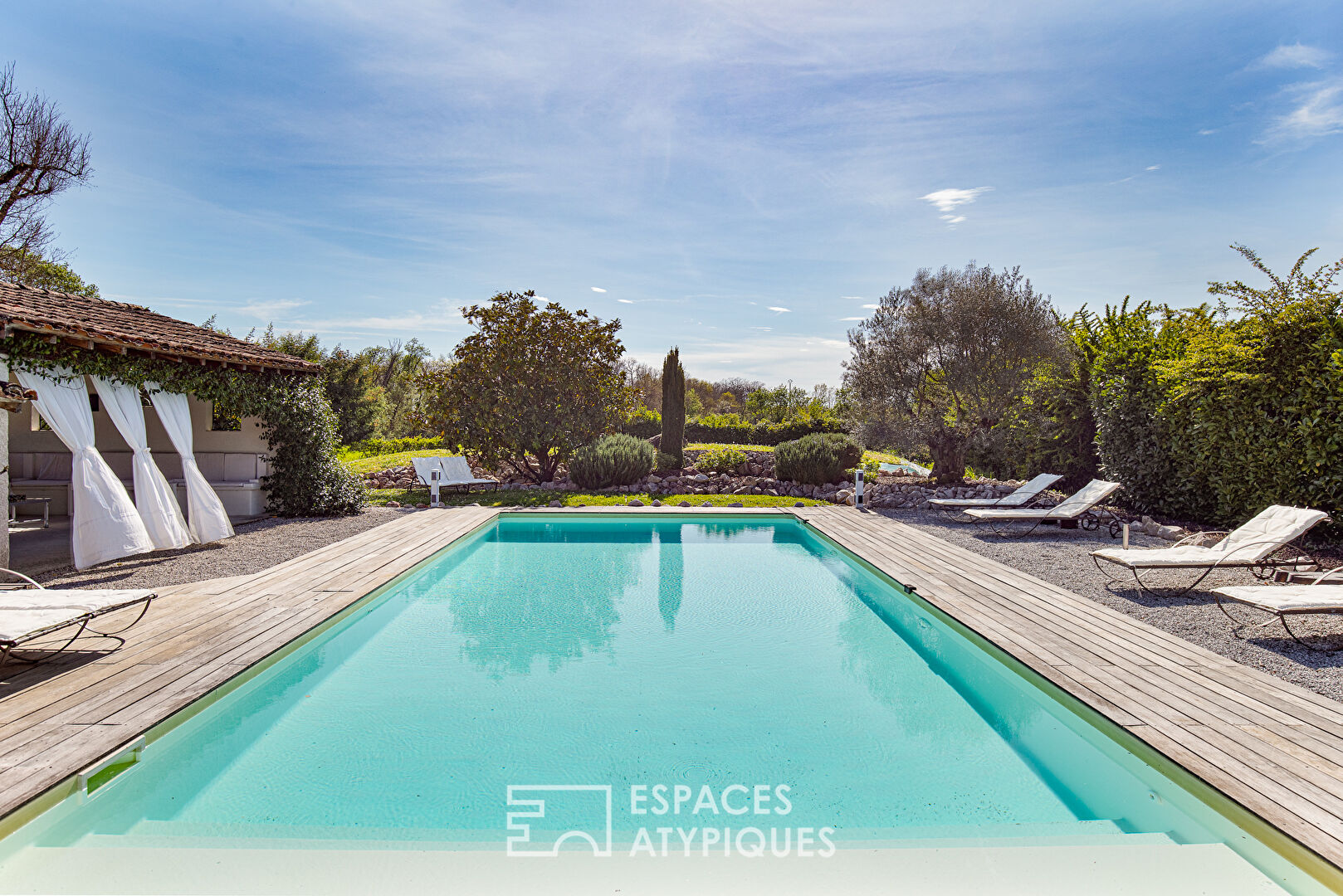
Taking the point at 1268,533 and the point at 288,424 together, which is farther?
the point at 288,424

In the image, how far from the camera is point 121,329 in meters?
7.50

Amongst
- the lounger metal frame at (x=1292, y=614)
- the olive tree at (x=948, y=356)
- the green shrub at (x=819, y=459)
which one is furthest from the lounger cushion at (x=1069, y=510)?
the green shrub at (x=819, y=459)

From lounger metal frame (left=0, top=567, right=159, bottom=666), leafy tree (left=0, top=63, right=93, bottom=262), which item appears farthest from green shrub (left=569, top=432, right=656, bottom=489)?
leafy tree (left=0, top=63, right=93, bottom=262)

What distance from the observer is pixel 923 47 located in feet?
32.1

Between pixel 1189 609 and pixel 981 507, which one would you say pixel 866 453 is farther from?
pixel 1189 609

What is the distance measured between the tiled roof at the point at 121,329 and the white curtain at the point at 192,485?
1.70 ft

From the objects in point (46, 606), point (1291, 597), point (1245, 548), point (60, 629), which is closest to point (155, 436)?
point (60, 629)

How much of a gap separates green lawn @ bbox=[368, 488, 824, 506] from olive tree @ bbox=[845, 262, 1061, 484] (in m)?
2.42

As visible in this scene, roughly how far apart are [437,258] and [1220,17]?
15052 mm

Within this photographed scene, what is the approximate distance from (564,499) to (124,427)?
22.1 feet

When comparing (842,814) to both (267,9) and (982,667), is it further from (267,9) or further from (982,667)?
(267,9)

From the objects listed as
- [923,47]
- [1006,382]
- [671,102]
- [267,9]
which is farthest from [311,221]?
[1006,382]

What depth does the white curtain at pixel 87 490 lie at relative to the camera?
21.0 ft

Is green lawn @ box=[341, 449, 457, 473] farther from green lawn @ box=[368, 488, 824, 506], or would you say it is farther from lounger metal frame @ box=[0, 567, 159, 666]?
lounger metal frame @ box=[0, 567, 159, 666]
